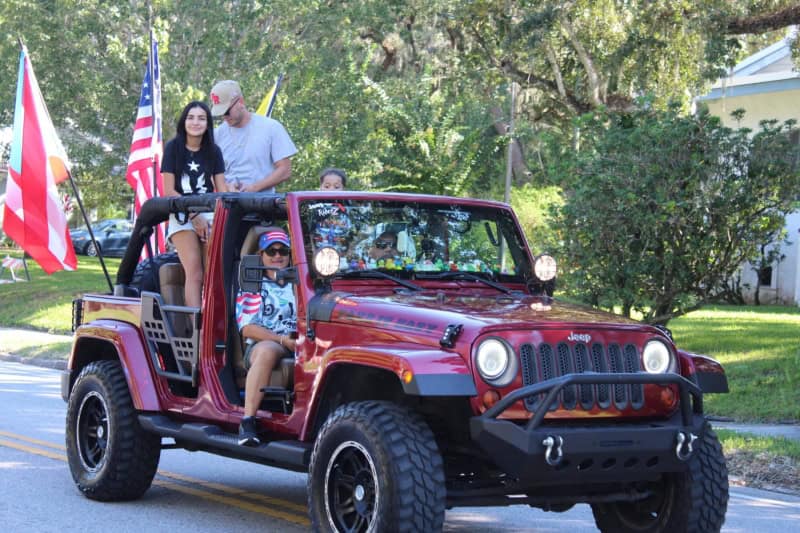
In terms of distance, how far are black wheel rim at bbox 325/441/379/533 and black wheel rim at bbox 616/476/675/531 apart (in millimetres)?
1598

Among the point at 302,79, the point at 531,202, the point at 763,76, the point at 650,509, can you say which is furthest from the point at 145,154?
the point at 531,202

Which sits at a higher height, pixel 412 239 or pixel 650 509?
pixel 412 239

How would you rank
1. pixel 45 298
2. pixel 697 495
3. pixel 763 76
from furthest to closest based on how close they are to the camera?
pixel 45 298, pixel 763 76, pixel 697 495

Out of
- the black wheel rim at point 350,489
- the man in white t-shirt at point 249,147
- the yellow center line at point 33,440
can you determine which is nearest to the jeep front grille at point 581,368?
the black wheel rim at point 350,489

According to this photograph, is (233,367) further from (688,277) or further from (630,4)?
(630,4)

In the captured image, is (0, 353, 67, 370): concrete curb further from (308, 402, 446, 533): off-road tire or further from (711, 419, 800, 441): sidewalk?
(308, 402, 446, 533): off-road tire

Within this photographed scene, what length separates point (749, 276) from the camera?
28188 mm

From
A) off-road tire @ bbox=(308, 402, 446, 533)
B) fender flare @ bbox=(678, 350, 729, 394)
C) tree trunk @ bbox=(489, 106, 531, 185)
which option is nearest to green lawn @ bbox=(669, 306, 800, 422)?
fender flare @ bbox=(678, 350, 729, 394)

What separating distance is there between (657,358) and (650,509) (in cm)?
87

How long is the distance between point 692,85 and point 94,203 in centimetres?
2461

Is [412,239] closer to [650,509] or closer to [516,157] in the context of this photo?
[650,509]

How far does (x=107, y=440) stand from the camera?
26.9 feet

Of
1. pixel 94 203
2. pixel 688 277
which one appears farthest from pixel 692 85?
Result: pixel 94 203

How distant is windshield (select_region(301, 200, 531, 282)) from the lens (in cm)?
723
